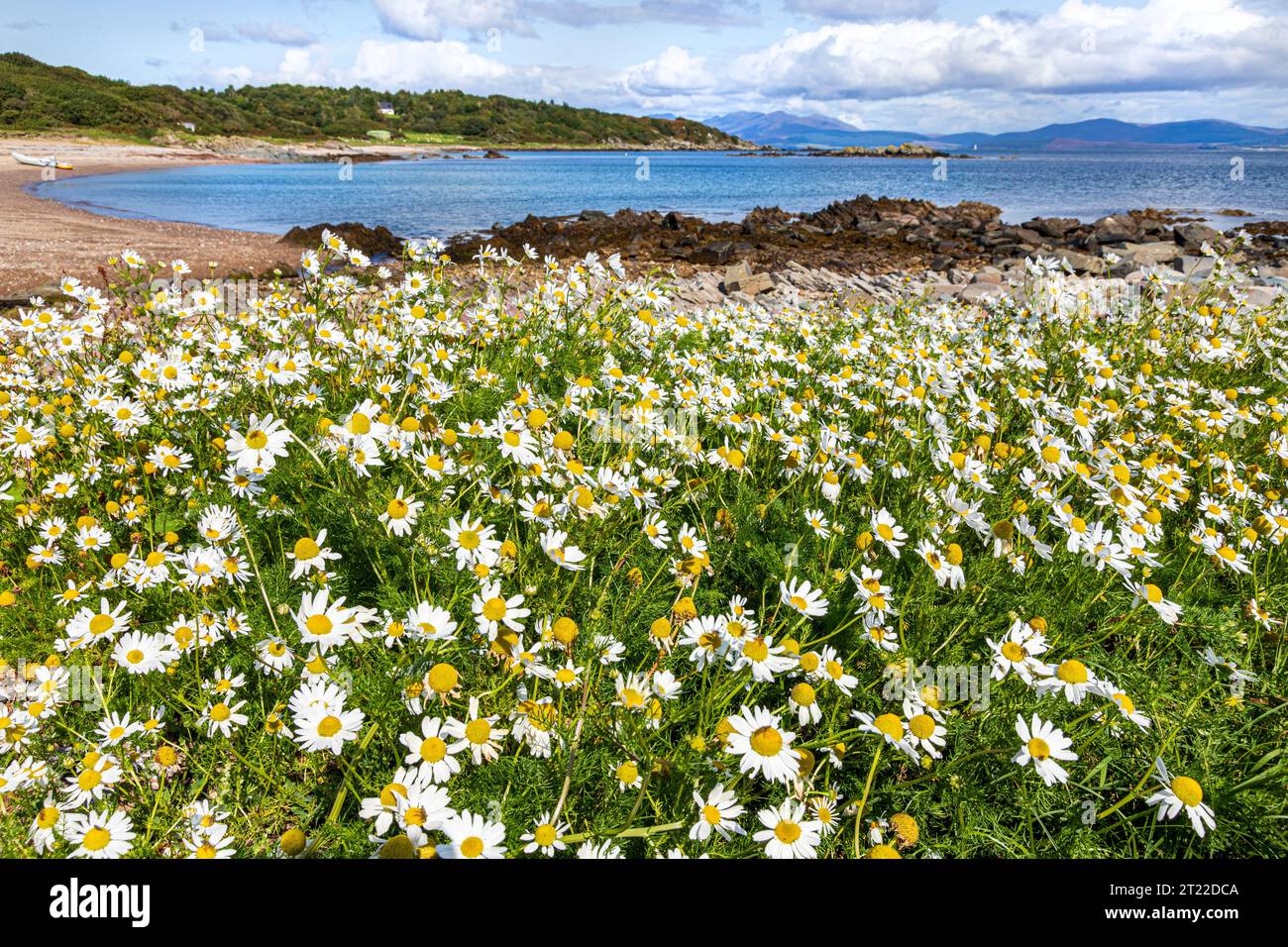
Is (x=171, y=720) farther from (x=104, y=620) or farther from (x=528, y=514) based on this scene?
(x=528, y=514)

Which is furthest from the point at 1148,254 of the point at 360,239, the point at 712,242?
the point at 360,239

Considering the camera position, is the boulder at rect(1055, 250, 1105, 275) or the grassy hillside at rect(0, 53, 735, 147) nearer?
the boulder at rect(1055, 250, 1105, 275)

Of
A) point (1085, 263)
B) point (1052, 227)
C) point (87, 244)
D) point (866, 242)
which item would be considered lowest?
point (87, 244)

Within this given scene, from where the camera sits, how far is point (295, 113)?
94188 mm

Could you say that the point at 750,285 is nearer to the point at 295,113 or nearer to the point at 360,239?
the point at 360,239

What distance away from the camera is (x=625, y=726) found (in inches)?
82.4

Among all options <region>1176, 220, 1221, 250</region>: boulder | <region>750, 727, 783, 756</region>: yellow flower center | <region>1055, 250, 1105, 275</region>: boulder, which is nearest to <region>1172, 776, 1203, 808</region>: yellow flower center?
<region>750, 727, 783, 756</region>: yellow flower center

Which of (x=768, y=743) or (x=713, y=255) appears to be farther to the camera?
(x=713, y=255)

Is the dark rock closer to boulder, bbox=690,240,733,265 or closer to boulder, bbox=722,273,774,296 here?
boulder, bbox=690,240,733,265

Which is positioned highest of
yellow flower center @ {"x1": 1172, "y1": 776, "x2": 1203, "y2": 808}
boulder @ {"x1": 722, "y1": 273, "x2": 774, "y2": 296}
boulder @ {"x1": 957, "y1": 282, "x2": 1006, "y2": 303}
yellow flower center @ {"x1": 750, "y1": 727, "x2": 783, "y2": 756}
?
boulder @ {"x1": 722, "y1": 273, "x2": 774, "y2": 296}

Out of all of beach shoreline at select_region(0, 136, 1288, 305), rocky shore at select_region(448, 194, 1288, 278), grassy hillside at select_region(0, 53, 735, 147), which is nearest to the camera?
beach shoreline at select_region(0, 136, 1288, 305)

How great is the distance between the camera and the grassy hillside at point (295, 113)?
61625 millimetres

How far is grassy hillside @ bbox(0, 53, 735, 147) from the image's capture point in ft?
202

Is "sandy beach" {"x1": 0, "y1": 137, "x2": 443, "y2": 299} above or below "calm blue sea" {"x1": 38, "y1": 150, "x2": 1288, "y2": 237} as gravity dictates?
below
